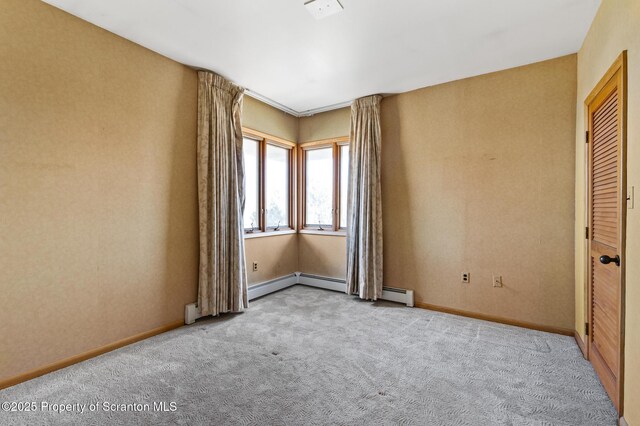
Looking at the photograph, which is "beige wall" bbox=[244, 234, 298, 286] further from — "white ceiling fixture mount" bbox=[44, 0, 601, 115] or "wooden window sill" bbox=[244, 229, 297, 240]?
"white ceiling fixture mount" bbox=[44, 0, 601, 115]

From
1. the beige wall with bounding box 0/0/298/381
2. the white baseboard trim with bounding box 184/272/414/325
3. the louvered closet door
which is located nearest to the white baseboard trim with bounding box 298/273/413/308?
the white baseboard trim with bounding box 184/272/414/325

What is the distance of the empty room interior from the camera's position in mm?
1913

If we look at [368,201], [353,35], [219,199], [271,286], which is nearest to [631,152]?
[353,35]

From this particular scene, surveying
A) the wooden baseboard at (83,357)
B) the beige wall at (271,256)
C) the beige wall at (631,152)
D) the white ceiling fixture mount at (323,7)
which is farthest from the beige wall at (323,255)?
the beige wall at (631,152)

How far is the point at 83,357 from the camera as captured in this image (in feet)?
7.81

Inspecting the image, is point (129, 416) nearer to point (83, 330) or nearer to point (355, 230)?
point (83, 330)

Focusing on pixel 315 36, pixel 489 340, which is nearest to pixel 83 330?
pixel 315 36

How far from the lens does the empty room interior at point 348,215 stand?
191 centimetres

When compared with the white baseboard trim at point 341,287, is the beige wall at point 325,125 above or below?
above

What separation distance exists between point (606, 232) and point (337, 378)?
2092mm

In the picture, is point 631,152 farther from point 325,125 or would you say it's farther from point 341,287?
point 325,125

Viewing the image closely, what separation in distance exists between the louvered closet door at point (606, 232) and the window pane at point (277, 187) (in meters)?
3.55

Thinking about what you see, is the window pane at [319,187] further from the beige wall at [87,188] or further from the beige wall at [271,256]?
the beige wall at [87,188]

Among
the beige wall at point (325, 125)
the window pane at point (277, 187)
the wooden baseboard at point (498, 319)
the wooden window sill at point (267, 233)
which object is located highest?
the beige wall at point (325, 125)
